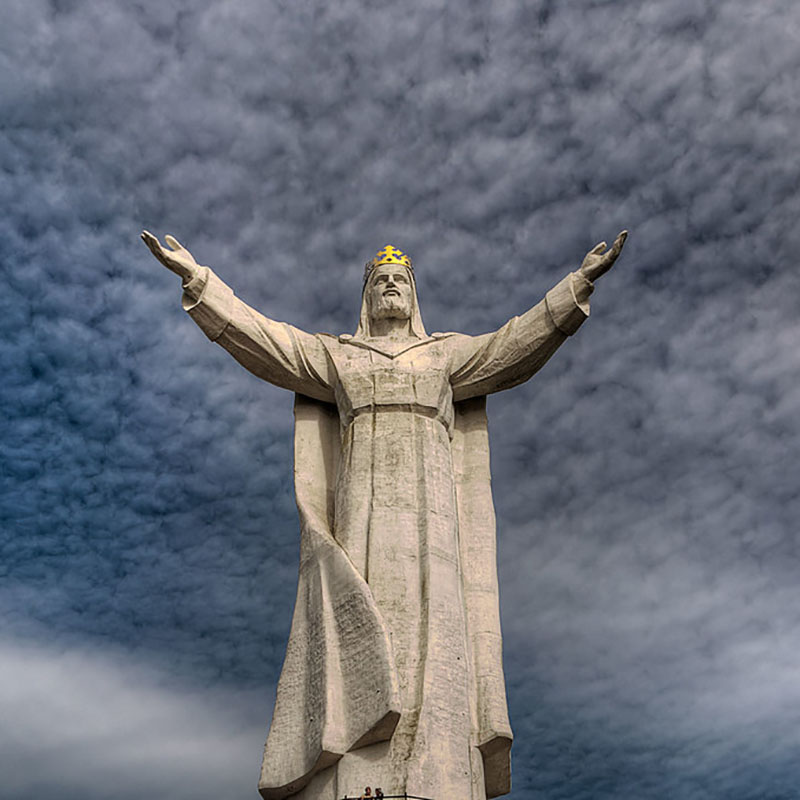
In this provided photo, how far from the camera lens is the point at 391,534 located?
1048cm

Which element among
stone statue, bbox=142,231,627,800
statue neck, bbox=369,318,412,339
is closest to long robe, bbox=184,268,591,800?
stone statue, bbox=142,231,627,800

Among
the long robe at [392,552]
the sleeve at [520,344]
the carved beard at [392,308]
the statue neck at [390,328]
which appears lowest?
the long robe at [392,552]

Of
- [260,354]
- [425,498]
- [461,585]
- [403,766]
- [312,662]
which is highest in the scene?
[260,354]

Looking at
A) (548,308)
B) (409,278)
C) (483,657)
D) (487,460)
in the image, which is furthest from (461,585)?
(409,278)

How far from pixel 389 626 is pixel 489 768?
1715 mm

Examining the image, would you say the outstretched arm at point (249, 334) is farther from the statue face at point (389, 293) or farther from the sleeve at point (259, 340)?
the statue face at point (389, 293)

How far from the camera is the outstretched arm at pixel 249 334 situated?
1139 cm

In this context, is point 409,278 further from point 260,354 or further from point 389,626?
point 389,626

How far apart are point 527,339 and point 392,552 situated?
2.90 meters

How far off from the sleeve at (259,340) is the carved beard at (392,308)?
848 millimetres

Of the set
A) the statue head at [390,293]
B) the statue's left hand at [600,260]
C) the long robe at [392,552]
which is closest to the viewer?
the long robe at [392,552]

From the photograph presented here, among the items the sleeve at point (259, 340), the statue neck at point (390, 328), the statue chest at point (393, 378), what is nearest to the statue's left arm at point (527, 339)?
the statue chest at point (393, 378)

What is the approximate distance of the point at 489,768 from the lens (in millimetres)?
10031

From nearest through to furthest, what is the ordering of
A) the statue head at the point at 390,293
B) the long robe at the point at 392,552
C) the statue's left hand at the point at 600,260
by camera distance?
the long robe at the point at 392,552, the statue's left hand at the point at 600,260, the statue head at the point at 390,293
